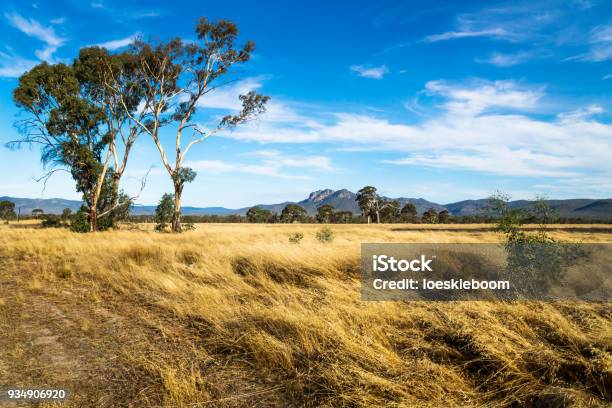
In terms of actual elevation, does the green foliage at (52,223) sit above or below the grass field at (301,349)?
above

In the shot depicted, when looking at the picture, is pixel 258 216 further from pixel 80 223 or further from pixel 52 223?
pixel 80 223

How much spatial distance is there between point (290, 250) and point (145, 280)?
346cm

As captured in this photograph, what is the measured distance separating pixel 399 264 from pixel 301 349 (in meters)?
4.71

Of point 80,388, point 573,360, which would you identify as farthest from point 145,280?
point 573,360

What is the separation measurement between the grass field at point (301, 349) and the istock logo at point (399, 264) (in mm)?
1428

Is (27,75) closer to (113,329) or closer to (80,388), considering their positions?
(113,329)

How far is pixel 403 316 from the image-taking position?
462cm

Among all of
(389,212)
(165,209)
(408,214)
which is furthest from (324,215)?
(165,209)

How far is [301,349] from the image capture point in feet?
12.8

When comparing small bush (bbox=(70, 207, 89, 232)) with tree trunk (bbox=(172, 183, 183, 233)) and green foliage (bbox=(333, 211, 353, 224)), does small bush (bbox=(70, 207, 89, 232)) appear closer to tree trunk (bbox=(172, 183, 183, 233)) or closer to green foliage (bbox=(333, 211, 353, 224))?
tree trunk (bbox=(172, 183, 183, 233))

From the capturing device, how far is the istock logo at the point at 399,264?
7674 mm

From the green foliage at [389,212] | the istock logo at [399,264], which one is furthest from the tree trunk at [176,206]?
the green foliage at [389,212]

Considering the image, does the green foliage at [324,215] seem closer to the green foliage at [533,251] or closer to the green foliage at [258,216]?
the green foliage at [258,216]

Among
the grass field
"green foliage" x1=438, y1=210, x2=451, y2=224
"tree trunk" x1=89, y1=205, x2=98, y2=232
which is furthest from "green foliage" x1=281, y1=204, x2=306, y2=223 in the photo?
the grass field
